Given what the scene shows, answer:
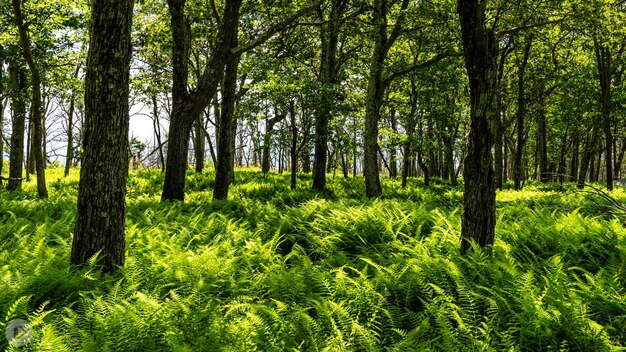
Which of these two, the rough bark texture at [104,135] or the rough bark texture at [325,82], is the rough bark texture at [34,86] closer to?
the rough bark texture at [104,135]

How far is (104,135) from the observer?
3926 millimetres

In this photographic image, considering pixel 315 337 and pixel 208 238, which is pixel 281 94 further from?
pixel 315 337

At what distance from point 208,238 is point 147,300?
9.93ft

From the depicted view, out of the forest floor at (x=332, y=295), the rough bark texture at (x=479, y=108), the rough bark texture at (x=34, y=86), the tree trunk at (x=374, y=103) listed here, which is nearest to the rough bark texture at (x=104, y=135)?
the forest floor at (x=332, y=295)

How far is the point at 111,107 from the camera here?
392 centimetres

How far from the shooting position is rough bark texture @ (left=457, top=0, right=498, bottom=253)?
13.3ft

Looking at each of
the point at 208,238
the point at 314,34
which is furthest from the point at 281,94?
the point at 208,238

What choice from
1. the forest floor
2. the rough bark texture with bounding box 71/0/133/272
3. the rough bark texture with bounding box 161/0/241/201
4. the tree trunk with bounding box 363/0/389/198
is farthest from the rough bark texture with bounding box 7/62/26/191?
the tree trunk with bounding box 363/0/389/198

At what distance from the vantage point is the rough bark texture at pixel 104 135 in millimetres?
3846

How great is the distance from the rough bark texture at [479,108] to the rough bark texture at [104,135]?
141 inches

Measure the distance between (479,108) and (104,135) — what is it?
398cm

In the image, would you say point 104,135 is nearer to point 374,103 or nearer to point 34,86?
point 34,86

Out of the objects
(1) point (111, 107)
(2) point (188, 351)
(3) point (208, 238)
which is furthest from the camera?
(3) point (208, 238)

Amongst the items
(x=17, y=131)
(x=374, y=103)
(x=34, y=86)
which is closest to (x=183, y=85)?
(x=34, y=86)
